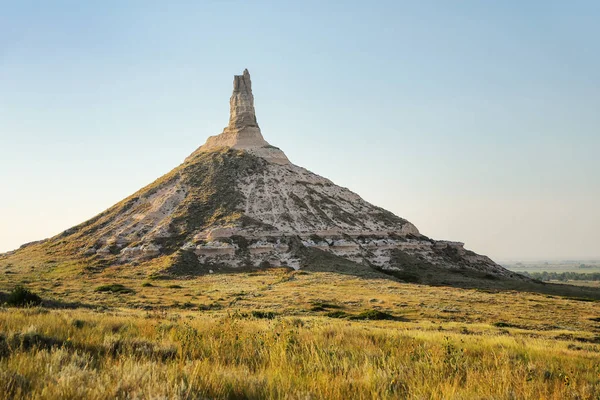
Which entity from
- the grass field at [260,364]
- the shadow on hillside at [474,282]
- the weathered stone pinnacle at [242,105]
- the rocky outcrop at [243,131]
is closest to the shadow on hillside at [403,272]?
the shadow on hillside at [474,282]

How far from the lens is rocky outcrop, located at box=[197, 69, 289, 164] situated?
109812mm

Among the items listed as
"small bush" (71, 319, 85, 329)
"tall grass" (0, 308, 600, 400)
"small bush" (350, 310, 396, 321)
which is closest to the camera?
"tall grass" (0, 308, 600, 400)

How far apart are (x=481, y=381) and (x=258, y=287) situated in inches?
1777

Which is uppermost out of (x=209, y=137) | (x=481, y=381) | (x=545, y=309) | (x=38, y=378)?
(x=209, y=137)

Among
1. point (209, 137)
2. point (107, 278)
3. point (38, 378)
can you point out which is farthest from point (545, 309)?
point (209, 137)

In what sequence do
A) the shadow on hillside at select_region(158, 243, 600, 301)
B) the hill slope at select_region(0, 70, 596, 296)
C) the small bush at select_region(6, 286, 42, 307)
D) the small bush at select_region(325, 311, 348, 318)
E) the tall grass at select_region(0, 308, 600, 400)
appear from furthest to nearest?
the hill slope at select_region(0, 70, 596, 296) → the shadow on hillside at select_region(158, 243, 600, 301) → the small bush at select_region(325, 311, 348, 318) → the small bush at select_region(6, 286, 42, 307) → the tall grass at select_region(0, 308, 600, 400)

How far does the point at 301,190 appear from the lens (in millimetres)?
95438

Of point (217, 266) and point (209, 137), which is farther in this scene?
point (209, 137)

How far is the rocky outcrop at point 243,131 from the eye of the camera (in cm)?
10981

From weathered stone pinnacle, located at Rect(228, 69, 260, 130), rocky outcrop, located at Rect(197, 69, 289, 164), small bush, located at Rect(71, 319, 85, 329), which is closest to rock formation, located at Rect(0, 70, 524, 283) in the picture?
rocky outcrop, located at Rect(197, 69, 289, 164)

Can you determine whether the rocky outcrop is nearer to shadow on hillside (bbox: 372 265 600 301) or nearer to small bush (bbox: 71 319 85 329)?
shadow on hillside (bbox: 372 265 600 301)

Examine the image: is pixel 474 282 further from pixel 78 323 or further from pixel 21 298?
pixel 78 323

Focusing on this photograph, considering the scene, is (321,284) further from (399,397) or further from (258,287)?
(399,397)

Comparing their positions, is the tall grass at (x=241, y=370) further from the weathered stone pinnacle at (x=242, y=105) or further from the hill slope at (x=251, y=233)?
the weathered stone pinnacle at (x=242, y=105)
